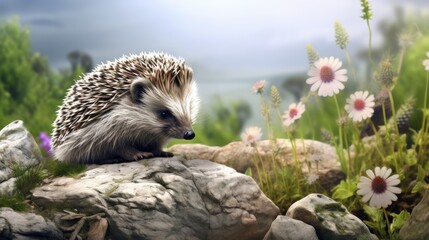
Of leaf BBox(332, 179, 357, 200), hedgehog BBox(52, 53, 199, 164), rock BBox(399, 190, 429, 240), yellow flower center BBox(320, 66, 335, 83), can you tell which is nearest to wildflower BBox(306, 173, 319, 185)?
leaf BBox(332, 179, 357, 200)

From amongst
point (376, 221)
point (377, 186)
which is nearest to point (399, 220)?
point (376, 221)

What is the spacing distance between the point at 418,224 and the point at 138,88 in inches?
100

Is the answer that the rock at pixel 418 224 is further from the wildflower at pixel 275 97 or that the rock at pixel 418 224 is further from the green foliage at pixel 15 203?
the green foliage at pixel 15 203

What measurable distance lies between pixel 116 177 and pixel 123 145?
55 cm

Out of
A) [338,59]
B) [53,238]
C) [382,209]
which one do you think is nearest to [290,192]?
[382,209]

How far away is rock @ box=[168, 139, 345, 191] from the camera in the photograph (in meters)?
6.87

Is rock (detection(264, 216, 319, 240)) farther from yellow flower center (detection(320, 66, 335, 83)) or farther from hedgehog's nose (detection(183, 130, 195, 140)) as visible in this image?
yellow flower center (detection(320, 66, 335, 83))

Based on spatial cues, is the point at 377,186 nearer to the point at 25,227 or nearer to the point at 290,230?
the point at 290,230

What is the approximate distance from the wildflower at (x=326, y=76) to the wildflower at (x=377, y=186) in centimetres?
82

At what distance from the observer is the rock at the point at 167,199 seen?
16.9 ft

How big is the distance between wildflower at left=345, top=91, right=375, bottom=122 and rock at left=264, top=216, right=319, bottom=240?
1.29 meters

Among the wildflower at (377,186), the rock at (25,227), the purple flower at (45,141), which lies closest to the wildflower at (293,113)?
the wildflower at (377,186)

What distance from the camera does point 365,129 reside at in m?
8.00

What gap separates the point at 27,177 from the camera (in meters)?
5.54
